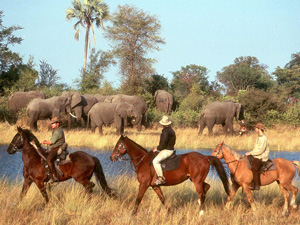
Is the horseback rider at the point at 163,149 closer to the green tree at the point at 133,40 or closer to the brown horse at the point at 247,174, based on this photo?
the brown horse at the point at 247,174

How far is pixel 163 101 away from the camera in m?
36.7

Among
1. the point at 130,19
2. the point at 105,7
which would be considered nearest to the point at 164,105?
the point at 130,19

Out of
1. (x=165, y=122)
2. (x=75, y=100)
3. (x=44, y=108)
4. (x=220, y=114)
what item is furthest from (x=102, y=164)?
(x=75, y=100)

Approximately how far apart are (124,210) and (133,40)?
102 ft

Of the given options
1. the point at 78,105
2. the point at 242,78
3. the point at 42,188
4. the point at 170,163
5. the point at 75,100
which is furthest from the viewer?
the point at 242,78

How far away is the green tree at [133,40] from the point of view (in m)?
39.2

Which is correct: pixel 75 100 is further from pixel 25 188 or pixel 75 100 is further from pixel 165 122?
pixel 165 122

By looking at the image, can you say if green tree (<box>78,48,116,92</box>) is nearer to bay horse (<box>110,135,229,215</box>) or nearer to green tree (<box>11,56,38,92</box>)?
green tree (<box>11,56,38,92</box>)

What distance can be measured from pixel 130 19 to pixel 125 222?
32.5 meters

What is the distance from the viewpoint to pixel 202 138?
81.5 feet

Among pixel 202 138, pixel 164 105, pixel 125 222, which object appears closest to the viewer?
pixel 125 222

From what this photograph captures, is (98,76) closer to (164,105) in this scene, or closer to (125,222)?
(164,105)

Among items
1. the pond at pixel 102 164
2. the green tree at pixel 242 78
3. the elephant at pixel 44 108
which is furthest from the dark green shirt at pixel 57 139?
the green tree at pixel 242 78

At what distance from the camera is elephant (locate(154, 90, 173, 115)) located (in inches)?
1438
